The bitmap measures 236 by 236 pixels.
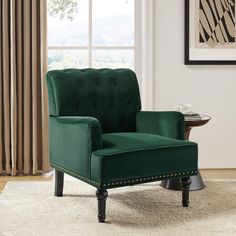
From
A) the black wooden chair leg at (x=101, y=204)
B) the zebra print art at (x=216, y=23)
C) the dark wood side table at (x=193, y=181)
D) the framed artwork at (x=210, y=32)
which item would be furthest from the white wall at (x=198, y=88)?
the black wooden chair leg at (x=101, y=204)

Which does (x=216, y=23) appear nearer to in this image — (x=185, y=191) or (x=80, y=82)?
(x=80, y=82)

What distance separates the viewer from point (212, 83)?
190 inches

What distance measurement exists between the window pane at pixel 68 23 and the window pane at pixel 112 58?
0.57 ft

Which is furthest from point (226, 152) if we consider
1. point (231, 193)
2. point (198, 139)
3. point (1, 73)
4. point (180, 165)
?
point (1, 73)

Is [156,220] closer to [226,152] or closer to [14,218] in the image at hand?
[14,218]

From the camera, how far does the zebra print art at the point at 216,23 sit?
475cm

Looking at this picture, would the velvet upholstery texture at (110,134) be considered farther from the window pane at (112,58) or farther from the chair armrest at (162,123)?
the window pane at (112,58)

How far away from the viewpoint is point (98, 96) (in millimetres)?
3887

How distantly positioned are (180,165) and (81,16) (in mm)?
2100

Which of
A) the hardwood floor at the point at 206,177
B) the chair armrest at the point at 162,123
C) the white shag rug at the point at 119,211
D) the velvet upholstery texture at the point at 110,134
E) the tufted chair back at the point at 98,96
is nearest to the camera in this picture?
the white shag rug at the point at 119,211

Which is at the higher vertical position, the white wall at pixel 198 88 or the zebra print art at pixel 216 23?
the zebra print art at pixel 216 23

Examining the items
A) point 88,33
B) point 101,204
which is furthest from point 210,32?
point 101,204

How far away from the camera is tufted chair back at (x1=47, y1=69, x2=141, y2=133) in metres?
3.75

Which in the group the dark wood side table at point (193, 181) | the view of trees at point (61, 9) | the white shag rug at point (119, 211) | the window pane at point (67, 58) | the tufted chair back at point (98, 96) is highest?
the view of trees at point (61, 9)
